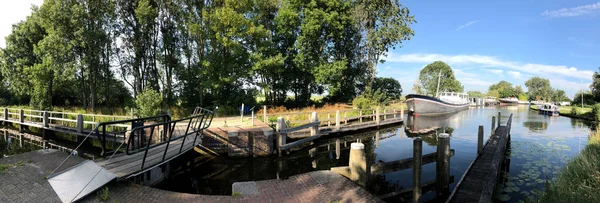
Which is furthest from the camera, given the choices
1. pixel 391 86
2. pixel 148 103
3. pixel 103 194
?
pixel 391 86

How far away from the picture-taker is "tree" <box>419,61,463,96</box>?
2817 inches

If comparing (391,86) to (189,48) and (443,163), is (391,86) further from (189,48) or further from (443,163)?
(443,163)

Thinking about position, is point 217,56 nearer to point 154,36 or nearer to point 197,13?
point 197,13

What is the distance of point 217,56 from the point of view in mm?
21328

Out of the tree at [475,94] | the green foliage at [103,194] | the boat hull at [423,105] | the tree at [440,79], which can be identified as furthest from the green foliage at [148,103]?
the tree at [475,94]

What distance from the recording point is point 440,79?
7375 cm

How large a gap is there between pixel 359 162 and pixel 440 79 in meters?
78.3

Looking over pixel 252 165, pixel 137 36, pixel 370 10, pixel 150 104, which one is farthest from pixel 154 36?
pixel 370 10

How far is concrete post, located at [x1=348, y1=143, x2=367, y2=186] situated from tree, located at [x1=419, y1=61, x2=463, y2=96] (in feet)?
236

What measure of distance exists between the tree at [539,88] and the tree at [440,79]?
1308 inches

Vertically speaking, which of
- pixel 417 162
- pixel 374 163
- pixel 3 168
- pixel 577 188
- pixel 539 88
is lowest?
pixel 577 188

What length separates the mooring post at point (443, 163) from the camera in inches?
259

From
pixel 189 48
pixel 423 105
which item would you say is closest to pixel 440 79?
pixel 423 105

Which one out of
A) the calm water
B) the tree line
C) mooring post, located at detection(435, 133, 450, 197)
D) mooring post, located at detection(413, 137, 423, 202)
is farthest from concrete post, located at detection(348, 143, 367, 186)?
the tree line
